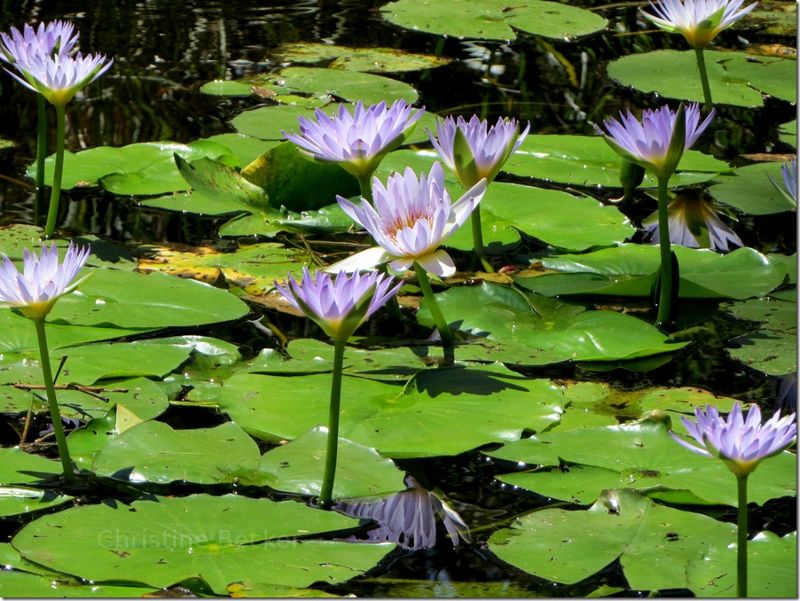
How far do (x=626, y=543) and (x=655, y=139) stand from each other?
36.9 inches

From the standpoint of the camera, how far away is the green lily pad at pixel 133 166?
10.3ft

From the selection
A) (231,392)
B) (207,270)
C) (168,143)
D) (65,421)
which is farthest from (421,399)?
(168,143)

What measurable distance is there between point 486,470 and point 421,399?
0.21 m

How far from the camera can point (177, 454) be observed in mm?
1888

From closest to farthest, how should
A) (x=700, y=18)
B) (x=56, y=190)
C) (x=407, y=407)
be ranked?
1. (x=407, y=407)
2. (x=56, y=190)
3. (x=700, y=18)

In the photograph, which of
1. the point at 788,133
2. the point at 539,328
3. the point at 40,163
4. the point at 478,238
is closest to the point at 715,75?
the point at 788,133

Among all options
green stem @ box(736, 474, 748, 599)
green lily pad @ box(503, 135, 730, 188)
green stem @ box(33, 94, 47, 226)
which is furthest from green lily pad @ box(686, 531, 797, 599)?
green stem @ box(33, 94, 47, 226)

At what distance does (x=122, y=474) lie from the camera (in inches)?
72.2

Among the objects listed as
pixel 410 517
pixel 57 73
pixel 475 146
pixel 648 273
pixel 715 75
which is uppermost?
pixel 57 73

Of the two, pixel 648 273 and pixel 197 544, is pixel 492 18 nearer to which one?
pixel 648 273

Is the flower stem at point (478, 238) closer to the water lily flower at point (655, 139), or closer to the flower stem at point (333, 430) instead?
the water lily flower at point (655, 139)

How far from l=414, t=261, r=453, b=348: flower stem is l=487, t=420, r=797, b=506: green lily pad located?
0.38 meters

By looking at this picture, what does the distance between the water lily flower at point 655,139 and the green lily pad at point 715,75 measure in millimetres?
1779

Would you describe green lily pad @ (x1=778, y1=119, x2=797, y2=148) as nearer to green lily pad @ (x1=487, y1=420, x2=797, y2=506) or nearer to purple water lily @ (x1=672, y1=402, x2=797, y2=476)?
green lily pad @ (x1=487, y1=420, x2=797, y2=506)
